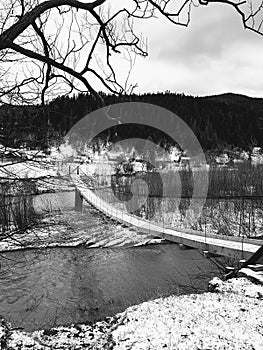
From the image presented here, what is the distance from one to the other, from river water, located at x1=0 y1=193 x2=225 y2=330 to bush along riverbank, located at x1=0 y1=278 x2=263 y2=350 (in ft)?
5.01

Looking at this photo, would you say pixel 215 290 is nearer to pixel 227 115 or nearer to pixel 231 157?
pixel 231 157

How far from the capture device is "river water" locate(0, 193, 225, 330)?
26.5 feet

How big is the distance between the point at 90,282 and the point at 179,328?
22.0ft

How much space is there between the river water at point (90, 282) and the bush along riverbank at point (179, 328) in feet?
5.01

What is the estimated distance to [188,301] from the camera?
5.38 metres

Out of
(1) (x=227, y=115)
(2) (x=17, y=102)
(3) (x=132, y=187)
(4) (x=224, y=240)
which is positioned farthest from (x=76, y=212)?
(1) (x=227, y=115)

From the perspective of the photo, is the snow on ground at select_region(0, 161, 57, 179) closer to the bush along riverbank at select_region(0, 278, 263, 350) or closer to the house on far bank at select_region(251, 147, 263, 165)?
the bush along riverbank at select_region(0, 278, 263, 350)

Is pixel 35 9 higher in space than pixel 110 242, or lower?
higher

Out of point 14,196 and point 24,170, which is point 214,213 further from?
point 24,170

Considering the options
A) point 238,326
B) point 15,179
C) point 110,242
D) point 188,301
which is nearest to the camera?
point 15,179

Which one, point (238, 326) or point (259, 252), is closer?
point (238, 326)

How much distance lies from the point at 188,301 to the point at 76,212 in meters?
18.1

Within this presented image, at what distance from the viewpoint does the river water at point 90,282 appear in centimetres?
809

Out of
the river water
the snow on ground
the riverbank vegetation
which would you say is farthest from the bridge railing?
the snow on ground
